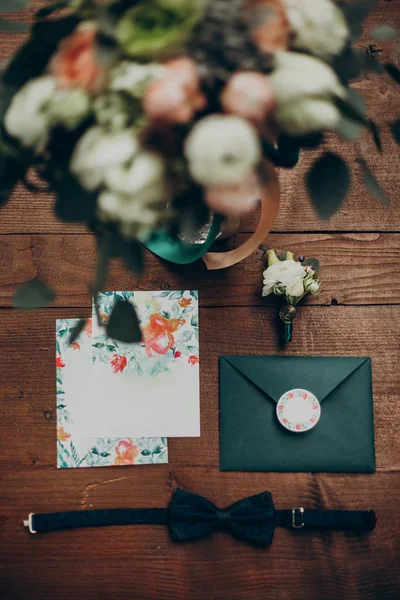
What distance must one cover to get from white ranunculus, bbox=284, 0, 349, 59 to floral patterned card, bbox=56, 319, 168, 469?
56cm

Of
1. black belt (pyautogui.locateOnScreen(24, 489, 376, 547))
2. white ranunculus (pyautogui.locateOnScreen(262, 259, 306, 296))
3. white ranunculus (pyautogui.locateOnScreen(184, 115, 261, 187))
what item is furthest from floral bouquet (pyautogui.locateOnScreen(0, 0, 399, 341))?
black belt (pyautogui.locateOnScreen(24, 489, 376, 547))

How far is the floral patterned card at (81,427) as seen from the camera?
33.8 inches

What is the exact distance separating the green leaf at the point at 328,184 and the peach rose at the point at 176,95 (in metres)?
0.12

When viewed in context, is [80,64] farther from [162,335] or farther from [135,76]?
[162,335]

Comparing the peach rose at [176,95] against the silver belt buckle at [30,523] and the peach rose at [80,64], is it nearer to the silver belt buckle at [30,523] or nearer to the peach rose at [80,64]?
the peach rose at [80,64]

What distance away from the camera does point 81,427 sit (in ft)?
2.82

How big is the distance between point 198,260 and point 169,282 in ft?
0.18

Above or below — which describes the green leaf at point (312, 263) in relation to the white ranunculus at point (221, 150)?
below

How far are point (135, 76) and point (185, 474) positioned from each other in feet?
2.07

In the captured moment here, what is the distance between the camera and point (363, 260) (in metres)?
0.87

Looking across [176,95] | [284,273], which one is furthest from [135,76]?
[284,273]

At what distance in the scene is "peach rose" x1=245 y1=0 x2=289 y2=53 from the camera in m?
0.39

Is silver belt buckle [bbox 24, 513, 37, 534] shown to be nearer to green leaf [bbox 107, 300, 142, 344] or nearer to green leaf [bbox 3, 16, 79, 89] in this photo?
green leaf [bbox 107, 300, 142, 344]

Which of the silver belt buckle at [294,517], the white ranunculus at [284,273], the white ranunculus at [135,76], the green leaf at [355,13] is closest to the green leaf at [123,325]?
the white ranunculus at [135,76]
